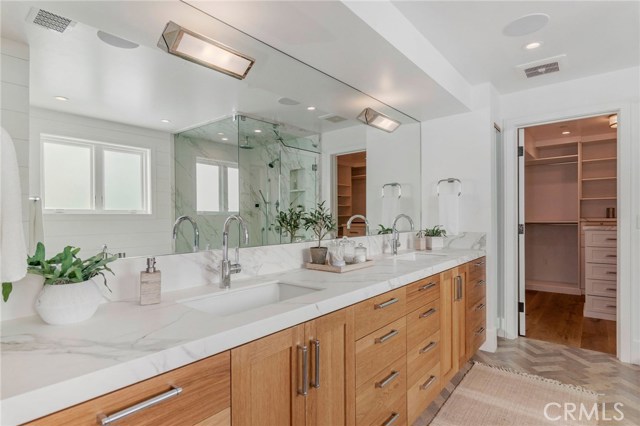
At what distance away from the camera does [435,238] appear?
10.2 ft

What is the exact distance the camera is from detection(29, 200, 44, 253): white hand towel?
113cm

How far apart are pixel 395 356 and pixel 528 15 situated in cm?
210

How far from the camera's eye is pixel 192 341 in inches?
34.0

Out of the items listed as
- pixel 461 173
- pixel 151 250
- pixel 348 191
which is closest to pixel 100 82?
pixel 151 250

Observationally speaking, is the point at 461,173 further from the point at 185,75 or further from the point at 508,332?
the point at 185,75

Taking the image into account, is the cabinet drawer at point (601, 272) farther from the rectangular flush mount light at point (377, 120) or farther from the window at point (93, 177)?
the window at point (93, 177)

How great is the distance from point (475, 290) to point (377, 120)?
1580mm

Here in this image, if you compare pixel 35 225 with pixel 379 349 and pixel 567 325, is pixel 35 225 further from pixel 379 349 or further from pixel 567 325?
pixel 567 325

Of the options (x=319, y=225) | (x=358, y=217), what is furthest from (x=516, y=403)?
(x=319, y=225)

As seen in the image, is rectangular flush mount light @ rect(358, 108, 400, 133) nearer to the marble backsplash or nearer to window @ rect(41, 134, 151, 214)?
the marble backsplash

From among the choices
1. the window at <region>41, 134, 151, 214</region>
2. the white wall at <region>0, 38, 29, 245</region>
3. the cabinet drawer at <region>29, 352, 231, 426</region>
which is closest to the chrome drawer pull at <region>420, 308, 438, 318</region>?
the cabinet drawer at <region>29, 352, 231, 426</region>

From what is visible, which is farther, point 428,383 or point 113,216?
point 428,383

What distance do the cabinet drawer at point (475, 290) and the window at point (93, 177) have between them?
2.28 m

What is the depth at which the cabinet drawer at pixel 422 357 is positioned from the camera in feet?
5.95
